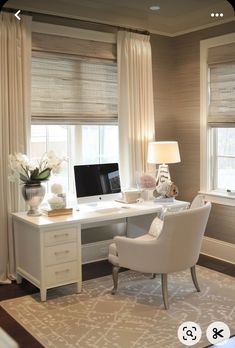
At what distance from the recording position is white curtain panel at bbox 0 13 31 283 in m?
3.91

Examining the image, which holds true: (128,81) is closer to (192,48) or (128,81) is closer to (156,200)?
(192,48)

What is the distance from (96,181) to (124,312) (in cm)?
138

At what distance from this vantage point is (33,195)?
12.6ft

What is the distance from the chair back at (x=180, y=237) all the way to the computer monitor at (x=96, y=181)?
1.03 m

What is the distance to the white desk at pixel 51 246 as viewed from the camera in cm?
357

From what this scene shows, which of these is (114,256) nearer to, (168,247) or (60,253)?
(60,253)

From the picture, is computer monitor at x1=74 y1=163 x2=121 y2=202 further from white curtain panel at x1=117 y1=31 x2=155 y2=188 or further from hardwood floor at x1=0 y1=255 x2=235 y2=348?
hardwood floor at x1=0 y1=255 x2=235 y2=348

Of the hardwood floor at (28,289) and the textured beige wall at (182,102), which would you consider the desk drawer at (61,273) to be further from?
the textured beige wall at (182,102)

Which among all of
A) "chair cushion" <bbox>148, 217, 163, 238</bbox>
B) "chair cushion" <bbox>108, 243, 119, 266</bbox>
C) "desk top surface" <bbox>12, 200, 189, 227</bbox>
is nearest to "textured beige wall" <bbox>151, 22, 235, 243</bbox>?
"desk top surface" <bbox>12, 200, 189, 227</bbox>

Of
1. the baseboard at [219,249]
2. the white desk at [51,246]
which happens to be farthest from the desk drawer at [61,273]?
the baseboard at [219,249]

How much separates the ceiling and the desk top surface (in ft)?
6.36

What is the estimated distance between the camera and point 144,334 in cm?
300

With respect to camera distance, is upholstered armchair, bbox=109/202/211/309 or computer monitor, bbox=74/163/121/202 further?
computer monitor, bbox=74/163/121/202

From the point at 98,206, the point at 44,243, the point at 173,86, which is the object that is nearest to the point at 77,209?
the point at 98,206
